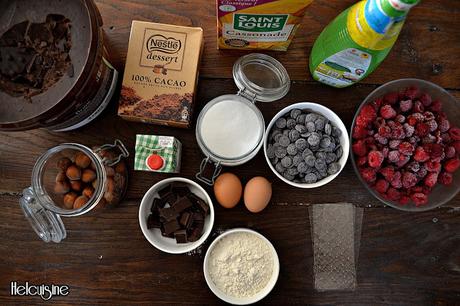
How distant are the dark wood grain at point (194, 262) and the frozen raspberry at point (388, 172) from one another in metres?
0.12

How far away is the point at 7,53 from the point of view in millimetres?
706

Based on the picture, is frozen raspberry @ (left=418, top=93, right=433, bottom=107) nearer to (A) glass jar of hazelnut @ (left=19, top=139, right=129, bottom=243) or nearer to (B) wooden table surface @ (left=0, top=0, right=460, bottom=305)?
(B) wooden table surface @ (left=0, top=0, right=460, bottom=305)

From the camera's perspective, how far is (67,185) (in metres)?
0.83

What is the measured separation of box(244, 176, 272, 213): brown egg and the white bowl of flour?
6cm

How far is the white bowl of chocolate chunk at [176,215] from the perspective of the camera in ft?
2.68

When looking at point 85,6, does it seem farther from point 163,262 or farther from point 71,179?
point 163,262

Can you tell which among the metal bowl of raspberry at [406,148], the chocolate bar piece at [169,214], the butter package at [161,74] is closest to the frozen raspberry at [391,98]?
the metal bowl of raspberry at [406,148]

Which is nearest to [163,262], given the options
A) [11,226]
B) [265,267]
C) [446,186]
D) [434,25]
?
[265,267]

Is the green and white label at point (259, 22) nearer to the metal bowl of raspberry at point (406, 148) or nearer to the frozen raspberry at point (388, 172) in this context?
the metal bowl of raspberry at point (406, 148)

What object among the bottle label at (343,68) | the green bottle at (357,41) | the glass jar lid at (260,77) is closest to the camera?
the green bottle at (357,41)

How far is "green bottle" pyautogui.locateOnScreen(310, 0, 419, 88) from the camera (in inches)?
25.4

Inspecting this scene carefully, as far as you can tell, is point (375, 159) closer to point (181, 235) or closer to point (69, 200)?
point (181, 235)

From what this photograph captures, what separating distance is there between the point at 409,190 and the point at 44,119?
780 mm

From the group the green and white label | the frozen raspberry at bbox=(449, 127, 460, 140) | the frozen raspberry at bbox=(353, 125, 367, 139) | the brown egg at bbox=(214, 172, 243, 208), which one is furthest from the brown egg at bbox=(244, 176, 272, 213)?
the frozen raspberry at bbox=(449, 127, 460, 140)
